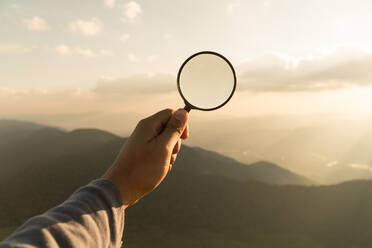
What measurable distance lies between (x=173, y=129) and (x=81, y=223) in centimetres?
137

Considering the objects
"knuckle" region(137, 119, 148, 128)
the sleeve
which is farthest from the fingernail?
the sleeve

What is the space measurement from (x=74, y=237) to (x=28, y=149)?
100351mm

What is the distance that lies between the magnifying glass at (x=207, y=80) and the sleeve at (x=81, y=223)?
216cm

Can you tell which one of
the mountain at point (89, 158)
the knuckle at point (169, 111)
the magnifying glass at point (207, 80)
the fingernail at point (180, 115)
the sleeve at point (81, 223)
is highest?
the magnifying glass at point (207, 80)

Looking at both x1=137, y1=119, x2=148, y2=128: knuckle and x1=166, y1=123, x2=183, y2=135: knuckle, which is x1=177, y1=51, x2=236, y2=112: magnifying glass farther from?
x1=137, y1=119, x2=148, y2=128: knuckle

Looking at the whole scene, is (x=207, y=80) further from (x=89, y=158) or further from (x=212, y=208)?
(x=89, y=158)

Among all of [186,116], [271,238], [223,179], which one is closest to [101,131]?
[223,179]

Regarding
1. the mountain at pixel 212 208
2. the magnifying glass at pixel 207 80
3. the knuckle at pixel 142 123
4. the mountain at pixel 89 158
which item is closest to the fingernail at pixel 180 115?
the knuckle at pixel 142 123

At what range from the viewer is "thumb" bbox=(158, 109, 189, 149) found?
2865mm

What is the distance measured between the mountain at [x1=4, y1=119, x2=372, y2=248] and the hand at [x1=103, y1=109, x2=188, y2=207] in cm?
3561

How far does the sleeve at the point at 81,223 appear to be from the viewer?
5.22ft

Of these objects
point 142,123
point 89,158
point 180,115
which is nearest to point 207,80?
point 180,115

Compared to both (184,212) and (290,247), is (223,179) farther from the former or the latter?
(290,247)

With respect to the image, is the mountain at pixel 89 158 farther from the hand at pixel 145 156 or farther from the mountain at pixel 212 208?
the hand at pixel 145 156
